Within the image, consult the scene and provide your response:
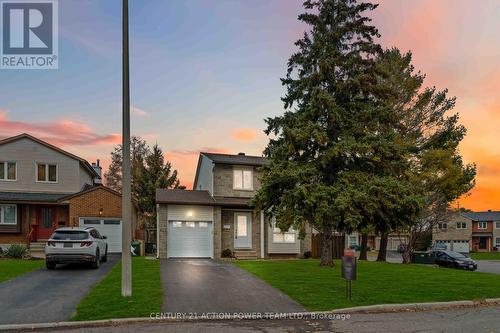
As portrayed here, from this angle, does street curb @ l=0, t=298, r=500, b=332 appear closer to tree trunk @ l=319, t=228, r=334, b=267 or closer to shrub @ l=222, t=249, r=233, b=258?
tree trunk @ l=319, t=228, r=334, b=267

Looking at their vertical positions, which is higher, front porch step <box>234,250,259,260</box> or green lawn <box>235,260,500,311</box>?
green lawn <box>235,260,500,311</box>

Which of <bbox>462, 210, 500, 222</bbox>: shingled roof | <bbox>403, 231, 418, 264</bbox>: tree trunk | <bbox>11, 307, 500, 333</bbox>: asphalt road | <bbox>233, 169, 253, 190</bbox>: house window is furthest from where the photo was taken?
<bbox>462, 210, 500, 222</bbox>: shingled roof

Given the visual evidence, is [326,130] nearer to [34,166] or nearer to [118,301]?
[118,301]

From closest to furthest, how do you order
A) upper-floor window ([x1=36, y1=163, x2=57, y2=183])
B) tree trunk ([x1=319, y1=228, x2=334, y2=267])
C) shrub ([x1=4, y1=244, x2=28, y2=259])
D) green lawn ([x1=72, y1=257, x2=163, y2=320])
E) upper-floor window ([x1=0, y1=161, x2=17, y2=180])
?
green lawn ([x1=72, y1=257, x2=163, y2=320]) → tree trunk ([x1=319, y1=228, x2=334, y2=267]) → shrub ([x1=4, y1=244, x2=28, y2=259]) → upper-floor window ([x1=0, y1=161, x2=17, y2=180]) → upper-floor window ([x1=36, y1=163, x2=57, y2=183])

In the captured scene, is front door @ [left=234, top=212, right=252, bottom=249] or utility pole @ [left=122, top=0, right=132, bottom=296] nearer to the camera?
utility pole @ [left=122, top=0, right=132, bottom=296]

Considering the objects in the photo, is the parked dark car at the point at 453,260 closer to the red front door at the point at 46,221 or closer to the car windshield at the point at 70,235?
the car windshield at the point at 70,235

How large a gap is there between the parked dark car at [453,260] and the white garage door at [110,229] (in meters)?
23.6

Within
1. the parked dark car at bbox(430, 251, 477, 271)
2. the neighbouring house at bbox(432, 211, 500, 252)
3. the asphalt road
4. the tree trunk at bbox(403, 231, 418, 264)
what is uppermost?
the asphalt road

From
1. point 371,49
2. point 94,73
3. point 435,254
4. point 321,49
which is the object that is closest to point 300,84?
point 321,49

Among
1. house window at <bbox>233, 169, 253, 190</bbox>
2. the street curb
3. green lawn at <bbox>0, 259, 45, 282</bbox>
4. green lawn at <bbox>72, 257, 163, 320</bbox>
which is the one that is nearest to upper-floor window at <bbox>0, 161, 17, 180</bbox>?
green lawn at <bbox>0, 259, 45, 282</bbox>

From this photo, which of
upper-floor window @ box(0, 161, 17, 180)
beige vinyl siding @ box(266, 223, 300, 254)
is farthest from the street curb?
upper-floor window @ box(0, 161, 17, 180)

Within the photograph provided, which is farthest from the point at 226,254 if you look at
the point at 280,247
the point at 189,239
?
the point at 280,247

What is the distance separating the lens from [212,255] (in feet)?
92.3

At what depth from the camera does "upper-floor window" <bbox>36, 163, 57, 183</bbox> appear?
31859 mm
